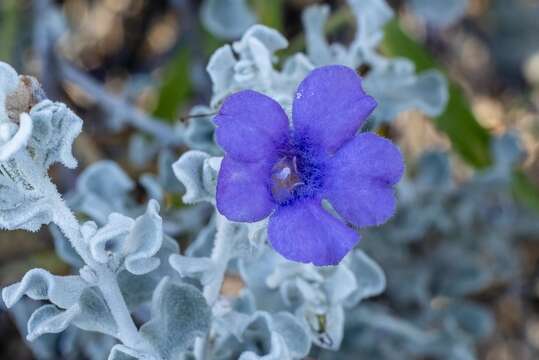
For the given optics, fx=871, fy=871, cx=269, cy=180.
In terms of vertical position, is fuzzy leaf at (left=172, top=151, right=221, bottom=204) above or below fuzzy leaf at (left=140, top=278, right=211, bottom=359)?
above

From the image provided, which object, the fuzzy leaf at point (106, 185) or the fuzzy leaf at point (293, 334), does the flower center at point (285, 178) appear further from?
the fuzzy leaf at point (106, 185)

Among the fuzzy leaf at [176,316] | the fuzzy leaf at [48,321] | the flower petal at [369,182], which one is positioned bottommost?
the fuzzy leaf at [176,316]

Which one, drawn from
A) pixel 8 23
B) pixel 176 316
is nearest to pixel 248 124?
pixel 176 316

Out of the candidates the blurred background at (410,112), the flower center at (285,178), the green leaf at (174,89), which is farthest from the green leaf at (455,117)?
the flower center at (285,178)

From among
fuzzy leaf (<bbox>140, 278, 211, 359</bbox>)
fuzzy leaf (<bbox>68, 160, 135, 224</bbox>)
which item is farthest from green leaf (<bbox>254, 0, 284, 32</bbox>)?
fuzzy leaf (<bbox>140, 278, 211, 359</bbox>)

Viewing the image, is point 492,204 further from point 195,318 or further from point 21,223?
point 21,223

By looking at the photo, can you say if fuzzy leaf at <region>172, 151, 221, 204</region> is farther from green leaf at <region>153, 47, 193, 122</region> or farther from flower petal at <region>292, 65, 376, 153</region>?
green leaf at <region>153, 47, 193, 122</region>

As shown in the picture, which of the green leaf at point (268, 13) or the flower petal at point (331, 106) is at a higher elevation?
the flower petal at point (331, 106)
